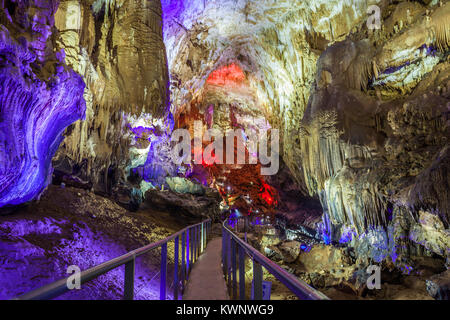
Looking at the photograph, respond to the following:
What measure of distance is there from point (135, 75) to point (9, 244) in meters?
7.00

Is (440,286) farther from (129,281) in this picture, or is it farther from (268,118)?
(268,118)

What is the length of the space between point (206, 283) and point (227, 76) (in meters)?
14.9

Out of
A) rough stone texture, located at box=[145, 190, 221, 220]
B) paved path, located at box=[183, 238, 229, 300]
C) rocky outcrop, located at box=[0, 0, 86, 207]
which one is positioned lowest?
paved path, located at box=[183, 238, 229, 300]

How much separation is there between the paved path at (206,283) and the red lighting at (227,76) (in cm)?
Answer: 1334

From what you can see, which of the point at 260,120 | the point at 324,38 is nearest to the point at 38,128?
the point at 324,38

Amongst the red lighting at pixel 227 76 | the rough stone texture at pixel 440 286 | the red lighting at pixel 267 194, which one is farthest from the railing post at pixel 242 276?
the red lighting at pixel 267 194

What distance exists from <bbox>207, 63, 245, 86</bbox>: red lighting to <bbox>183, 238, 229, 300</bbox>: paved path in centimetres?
1334

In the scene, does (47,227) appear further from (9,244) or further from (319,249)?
(319,249)

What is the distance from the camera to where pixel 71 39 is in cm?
746

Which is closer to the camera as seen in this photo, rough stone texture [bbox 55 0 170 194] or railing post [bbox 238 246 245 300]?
railing post [bbox 238 246 245 300]

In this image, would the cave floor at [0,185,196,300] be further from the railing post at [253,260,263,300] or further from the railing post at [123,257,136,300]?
the railing post at [253,260,263,300]

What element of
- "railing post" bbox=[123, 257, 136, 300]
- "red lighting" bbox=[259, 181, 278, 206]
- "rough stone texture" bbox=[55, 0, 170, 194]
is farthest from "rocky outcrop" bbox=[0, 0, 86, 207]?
"red lighting" bbox=[259, 181, 278, 206]

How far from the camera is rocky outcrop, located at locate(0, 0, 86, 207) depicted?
139 inches

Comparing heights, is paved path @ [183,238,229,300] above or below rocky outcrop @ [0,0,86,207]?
below
